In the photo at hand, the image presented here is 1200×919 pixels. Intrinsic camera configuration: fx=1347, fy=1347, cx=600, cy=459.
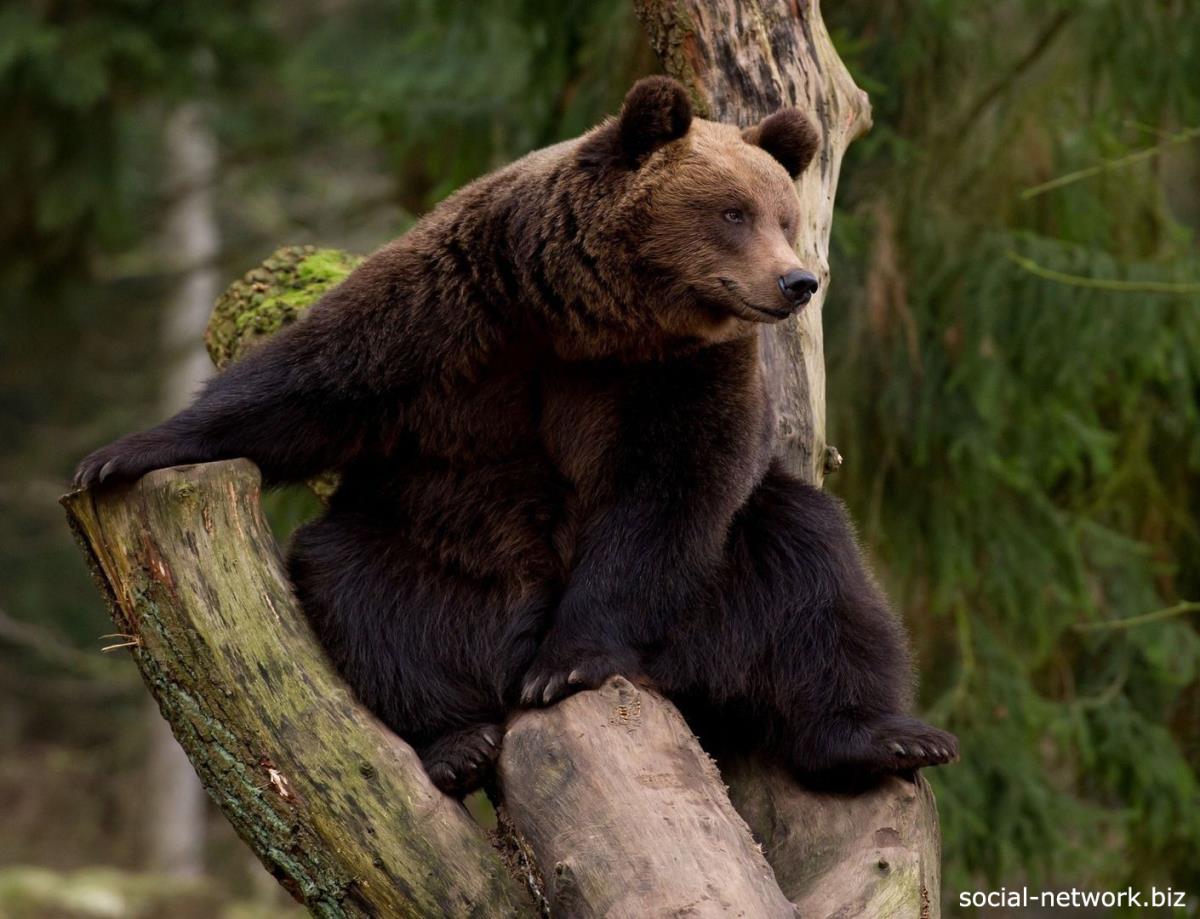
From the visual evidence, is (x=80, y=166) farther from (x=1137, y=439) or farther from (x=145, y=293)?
(x=1137, y=439)

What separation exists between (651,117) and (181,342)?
10202mm

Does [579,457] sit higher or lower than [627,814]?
higher

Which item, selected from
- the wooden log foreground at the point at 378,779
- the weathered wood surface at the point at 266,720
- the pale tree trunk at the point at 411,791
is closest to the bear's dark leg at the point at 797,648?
the pale tree trunk at the point at 411,791

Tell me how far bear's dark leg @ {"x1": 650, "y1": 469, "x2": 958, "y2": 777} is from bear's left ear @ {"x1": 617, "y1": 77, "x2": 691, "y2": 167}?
1129mm

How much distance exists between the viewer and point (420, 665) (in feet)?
12.8

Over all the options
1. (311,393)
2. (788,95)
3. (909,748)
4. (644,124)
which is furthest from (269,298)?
(909,748)

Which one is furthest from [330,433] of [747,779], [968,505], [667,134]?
[968,505]

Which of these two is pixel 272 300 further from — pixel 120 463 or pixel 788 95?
pixel 788 95

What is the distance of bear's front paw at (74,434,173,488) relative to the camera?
3525 mm

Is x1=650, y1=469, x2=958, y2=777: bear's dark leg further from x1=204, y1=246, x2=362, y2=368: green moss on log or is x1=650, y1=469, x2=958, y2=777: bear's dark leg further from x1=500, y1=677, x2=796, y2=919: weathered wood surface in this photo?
x1=204, y1=246, x2=362, y2=368: green moss on log

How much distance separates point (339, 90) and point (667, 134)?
3.70 meters

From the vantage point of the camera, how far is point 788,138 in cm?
411

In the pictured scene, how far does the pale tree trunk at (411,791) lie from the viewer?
3.20 metres

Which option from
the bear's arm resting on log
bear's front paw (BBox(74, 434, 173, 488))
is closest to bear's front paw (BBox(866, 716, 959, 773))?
the bear's arm resting on log
